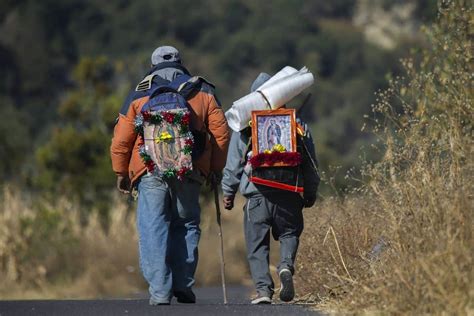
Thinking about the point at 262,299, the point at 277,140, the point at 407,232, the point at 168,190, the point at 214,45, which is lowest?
the point at 262,299

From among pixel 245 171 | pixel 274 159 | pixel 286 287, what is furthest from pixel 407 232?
pixel 245 171

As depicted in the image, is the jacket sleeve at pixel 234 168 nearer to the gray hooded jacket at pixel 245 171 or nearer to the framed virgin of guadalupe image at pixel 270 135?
the gray hooded jacket at pixel 245 171

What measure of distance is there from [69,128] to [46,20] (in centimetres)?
4680

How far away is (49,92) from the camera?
73500mm

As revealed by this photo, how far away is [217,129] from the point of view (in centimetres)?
1180

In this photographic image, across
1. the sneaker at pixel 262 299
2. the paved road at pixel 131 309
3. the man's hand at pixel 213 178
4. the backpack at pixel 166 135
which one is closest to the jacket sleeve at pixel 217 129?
the man's hand at pixel 213 178

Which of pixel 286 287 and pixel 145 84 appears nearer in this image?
pixel 286 287

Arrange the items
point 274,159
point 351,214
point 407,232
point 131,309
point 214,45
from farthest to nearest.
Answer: point 214,45
point 351,214
point 274,159
point 131,309
point 407,232

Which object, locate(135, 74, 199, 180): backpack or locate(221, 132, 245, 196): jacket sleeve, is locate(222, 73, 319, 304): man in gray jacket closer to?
locate(221, 132, 245, 196): jacket sleeve

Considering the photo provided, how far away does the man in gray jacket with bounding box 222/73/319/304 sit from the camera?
11.6 meters

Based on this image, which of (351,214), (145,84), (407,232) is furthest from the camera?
(351,214)

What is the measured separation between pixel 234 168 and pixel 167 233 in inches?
28.0

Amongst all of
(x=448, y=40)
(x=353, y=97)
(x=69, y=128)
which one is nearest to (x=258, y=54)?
(x=353, y=97)

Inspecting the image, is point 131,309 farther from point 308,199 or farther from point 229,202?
point 308,199
